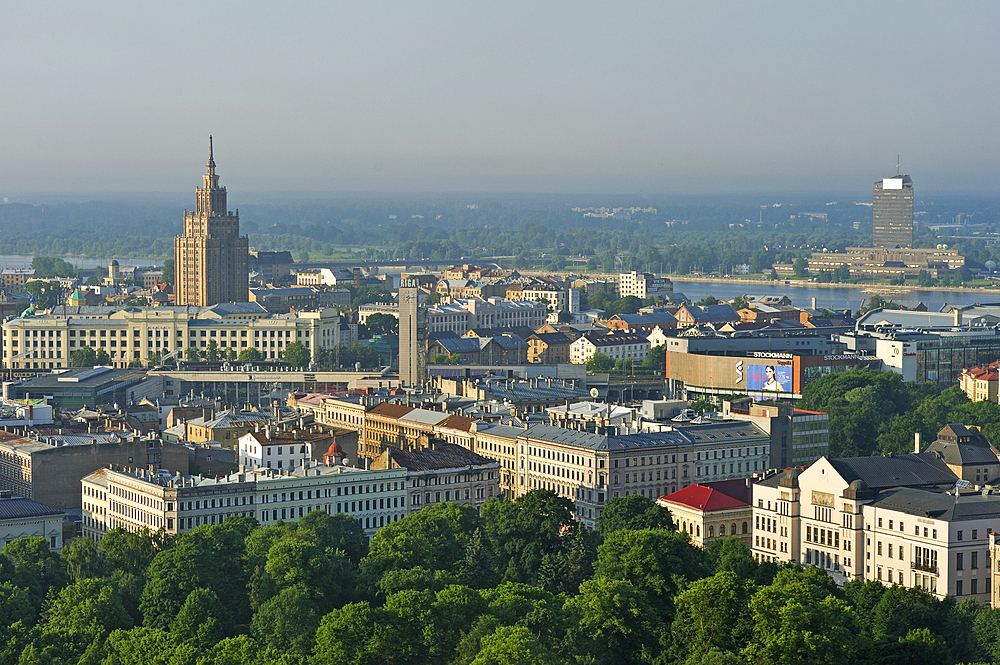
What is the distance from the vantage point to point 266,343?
323 feet

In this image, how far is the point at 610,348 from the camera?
102812 mm

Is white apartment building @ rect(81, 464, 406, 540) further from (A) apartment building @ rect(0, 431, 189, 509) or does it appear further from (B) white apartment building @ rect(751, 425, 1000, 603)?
(B) white apartment building @ rect(751, 425, 1000, 603)

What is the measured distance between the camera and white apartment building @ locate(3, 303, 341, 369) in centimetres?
9744

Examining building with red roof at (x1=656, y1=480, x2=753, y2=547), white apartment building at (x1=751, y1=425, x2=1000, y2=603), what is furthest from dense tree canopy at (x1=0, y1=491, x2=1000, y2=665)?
building with red roof at (x1=656, y1=480, x2=753, y2=547)

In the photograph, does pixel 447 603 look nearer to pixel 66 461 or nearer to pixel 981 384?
pixel 66 461

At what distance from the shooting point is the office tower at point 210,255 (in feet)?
378

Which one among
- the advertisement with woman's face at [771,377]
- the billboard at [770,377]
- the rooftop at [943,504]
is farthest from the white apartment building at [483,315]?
the rooftop at [943,504]

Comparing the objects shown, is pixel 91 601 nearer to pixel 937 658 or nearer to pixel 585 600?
pixel 585 600

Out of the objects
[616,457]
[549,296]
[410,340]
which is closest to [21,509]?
[616,457]

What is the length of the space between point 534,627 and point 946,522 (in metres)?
11.1

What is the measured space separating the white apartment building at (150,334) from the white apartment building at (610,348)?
13.2 meters

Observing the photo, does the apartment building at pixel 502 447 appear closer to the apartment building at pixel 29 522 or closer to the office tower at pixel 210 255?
the apartment building at pixel 29 522

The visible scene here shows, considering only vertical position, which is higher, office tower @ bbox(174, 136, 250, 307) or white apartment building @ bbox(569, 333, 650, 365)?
→ office tower @ bbox(174, 136, 250, 307)

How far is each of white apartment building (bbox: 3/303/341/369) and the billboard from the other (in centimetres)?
2578
